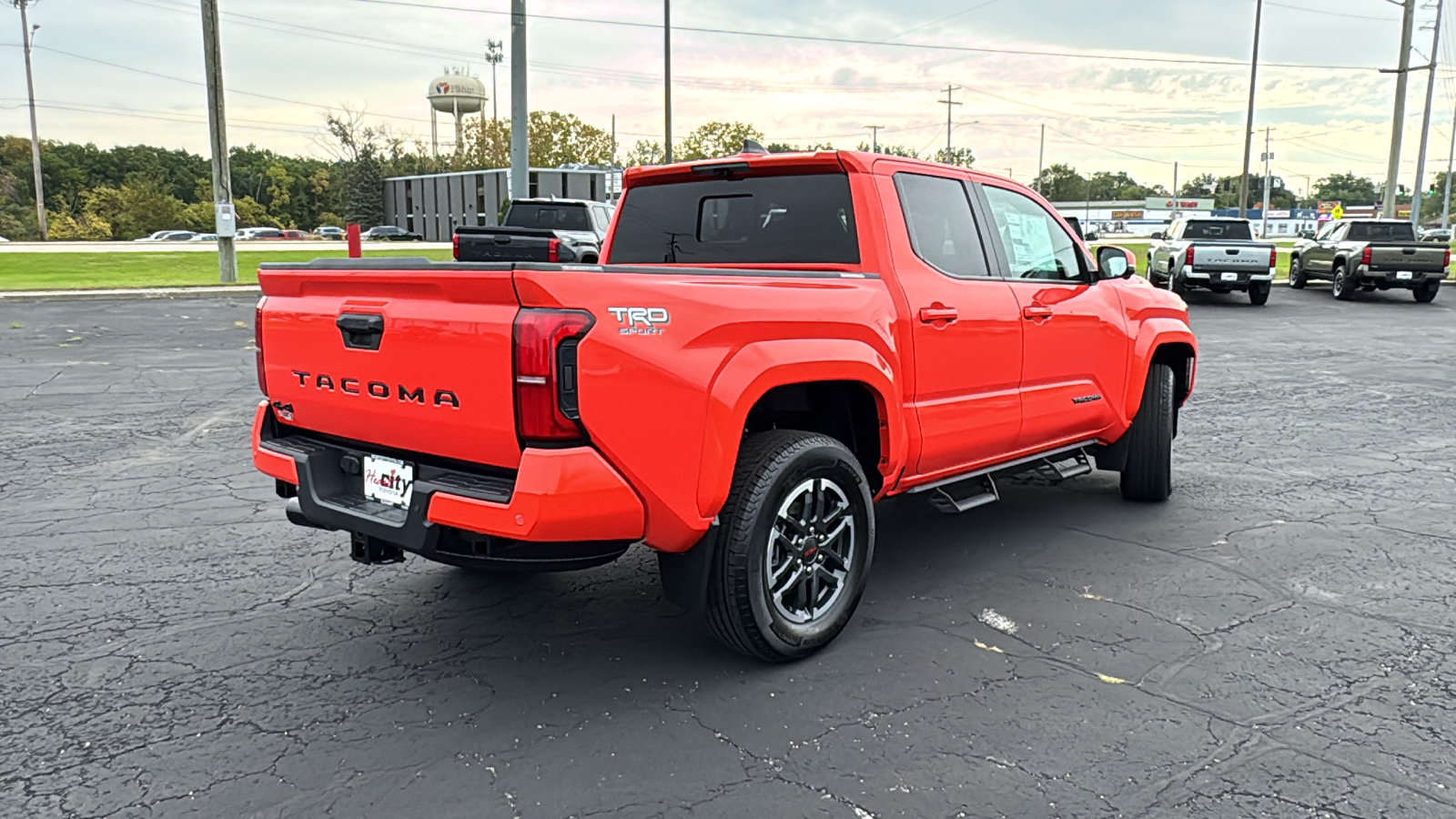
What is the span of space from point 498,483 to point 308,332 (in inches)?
41.1

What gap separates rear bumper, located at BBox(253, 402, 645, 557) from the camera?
3.01 metres

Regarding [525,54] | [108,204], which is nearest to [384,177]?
[108,204]

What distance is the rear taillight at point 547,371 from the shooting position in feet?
9.76

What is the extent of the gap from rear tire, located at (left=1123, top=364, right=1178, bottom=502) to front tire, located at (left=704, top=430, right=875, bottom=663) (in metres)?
2.63

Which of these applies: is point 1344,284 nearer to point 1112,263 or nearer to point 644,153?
point 1112,263

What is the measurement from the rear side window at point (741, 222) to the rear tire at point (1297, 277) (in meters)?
25.5

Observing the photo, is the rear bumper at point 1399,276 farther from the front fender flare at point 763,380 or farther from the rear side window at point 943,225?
the front fender flare at point 763,380

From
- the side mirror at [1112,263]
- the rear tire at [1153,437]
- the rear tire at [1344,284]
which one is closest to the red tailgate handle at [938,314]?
the side mirror at [1112,263]

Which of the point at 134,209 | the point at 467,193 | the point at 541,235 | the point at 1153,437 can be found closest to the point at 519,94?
the point at 541,235

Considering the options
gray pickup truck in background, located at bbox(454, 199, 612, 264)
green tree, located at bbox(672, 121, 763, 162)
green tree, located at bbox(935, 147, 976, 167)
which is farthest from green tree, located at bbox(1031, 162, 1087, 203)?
gray pickup truck in background, located at bbox(454, 199, 612, 264)

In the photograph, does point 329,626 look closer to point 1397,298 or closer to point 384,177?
point 1397,298

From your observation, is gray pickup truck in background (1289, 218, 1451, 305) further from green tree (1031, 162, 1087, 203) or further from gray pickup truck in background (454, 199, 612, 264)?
green tree (1031, 162, 1087, 203)

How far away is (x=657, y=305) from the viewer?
316 centimetres

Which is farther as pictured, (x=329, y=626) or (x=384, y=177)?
(x=384, y=177)
